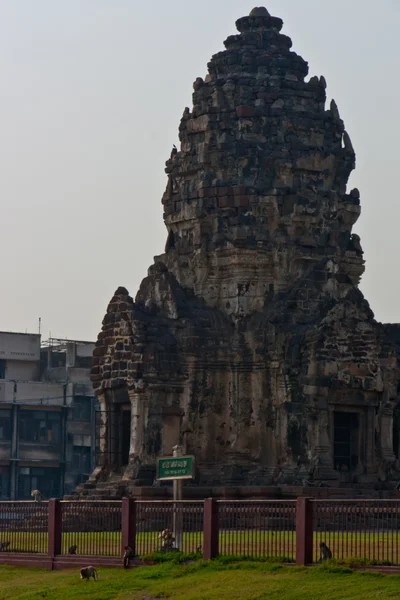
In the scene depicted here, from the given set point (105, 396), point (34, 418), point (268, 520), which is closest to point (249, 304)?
point (105, 396)

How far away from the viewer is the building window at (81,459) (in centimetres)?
8694

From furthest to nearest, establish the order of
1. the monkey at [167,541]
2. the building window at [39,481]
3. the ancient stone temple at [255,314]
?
the building window at [39,481]
the ancient stone temple at [255,314]
the monkey at [167,541]

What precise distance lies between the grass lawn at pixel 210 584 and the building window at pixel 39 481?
5318 centimetres

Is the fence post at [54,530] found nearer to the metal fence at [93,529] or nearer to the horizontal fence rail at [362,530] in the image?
the metal fence at [93,529]

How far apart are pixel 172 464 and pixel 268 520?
346cm

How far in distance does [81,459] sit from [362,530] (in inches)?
2409

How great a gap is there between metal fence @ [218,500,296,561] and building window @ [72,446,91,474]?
5786 centimetres

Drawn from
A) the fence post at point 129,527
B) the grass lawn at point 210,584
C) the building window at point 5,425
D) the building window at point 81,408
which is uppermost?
the building window at point 81,408

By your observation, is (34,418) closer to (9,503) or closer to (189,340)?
(189,340)

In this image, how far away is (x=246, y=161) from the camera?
1772 inches

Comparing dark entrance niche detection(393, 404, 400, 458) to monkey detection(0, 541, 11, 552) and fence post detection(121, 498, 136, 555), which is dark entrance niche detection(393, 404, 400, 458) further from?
fence post detection(121, 498, 136, 555)

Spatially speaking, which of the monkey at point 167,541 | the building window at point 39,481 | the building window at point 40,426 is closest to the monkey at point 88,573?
the monkey at point 167,541

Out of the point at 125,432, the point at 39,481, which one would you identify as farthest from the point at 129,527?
the point at 39,481

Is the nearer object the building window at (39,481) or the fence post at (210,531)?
the fence post at (210,531)
